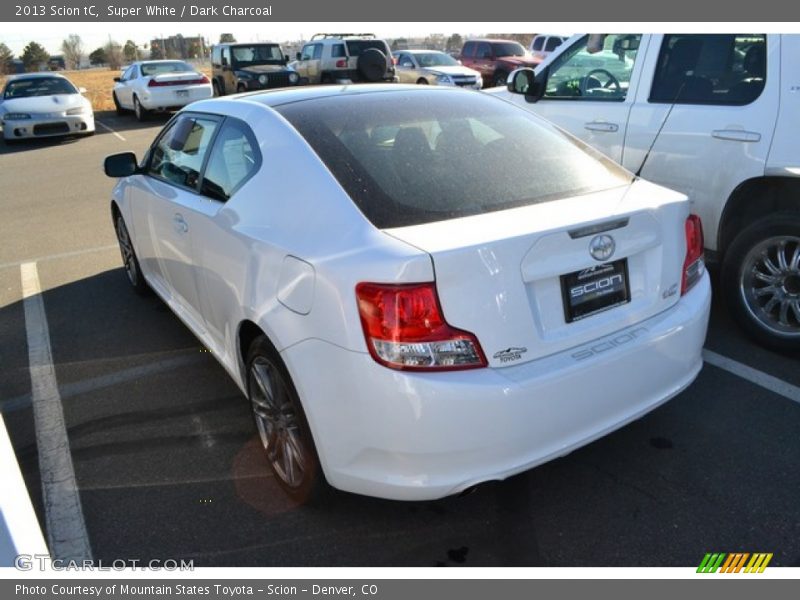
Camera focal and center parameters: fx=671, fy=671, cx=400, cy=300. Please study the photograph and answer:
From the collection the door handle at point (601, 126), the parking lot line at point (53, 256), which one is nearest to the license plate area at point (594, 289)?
the door handle at point (601, 126)

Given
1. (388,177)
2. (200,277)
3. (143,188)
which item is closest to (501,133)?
(388,177)

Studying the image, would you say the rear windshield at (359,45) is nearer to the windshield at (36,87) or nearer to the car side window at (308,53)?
the car side window at (308,53)

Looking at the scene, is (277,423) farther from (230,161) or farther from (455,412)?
(230,161)

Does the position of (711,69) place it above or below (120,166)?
above

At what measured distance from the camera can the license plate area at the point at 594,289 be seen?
7.91 feet

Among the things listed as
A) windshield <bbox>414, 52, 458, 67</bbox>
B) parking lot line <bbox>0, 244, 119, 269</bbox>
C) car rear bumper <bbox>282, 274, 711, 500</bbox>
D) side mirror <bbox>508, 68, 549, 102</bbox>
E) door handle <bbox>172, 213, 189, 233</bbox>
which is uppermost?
windshield <bbox>414, 52, 458, 67</bbox>

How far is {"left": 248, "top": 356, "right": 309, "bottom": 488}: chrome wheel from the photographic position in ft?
8.81

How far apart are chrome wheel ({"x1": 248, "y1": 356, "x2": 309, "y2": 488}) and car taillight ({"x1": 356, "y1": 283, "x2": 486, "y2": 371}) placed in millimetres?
584

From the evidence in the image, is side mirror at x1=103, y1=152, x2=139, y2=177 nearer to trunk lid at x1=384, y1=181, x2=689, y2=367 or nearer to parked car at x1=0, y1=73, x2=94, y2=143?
trunk lid at x1=384, y1=181, x2=689, y2=367

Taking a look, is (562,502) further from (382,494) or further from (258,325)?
(258,325)

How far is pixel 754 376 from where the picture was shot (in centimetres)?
373

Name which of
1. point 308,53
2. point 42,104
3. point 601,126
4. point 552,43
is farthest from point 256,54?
point 601,126

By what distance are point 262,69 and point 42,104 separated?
6.78 m

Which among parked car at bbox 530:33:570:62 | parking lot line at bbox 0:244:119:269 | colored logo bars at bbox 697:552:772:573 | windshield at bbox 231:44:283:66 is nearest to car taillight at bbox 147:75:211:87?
windshield at bbox 231:44:283:66
